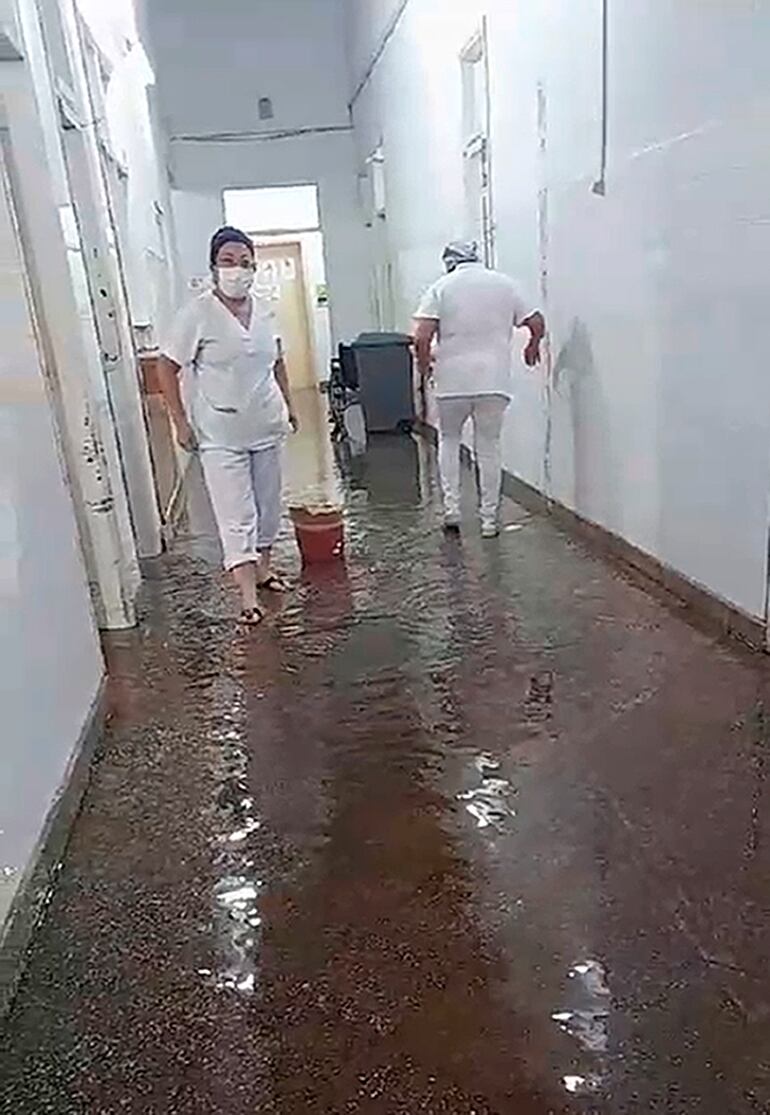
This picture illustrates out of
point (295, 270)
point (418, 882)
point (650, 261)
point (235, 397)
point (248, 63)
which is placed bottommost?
point (418, 882)

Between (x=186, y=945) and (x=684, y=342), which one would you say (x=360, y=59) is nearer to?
(x=684, y=342)

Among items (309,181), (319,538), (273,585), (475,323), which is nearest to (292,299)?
(309,181)

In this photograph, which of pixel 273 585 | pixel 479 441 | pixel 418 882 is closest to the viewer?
pixel 418 882

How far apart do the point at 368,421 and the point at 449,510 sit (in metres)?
4.23

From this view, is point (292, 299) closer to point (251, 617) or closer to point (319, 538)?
point (319, 538)

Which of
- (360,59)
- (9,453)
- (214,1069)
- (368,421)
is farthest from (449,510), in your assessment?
(360,59)

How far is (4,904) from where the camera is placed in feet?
6.53

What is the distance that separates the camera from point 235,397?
380 cm

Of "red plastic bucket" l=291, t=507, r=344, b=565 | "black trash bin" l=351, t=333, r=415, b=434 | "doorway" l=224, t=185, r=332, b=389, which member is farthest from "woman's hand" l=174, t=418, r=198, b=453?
"doorway" l=224, t=185, r=332, b=389

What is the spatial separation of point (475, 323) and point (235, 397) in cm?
133

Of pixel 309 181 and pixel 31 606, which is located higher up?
pixel 309 181

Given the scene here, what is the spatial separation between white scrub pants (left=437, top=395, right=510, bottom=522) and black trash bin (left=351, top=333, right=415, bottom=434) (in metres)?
4.10

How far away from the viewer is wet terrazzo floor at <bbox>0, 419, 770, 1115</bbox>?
1.68 meters

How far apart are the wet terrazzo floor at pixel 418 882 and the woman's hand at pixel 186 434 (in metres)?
0.72
